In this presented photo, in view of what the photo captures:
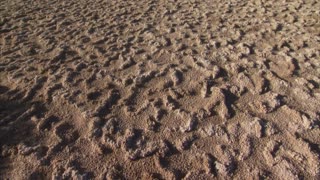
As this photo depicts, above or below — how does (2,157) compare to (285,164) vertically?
above

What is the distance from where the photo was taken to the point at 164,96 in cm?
285

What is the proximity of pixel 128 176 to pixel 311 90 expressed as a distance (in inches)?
72.5

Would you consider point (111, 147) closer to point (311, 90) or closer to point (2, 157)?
point (2, 157)

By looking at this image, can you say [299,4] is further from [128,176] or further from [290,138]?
[128,176]

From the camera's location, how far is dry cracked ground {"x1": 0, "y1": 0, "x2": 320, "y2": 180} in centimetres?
225

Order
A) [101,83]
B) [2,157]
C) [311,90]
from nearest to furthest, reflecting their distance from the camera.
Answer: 1. [2,157]
2. [311,90]
3. [101,83]

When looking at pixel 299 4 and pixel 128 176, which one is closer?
pixel 128 176

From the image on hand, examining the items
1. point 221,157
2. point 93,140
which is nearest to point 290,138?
point 221,157

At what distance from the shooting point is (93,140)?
244cm

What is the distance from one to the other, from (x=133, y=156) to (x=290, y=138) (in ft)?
4.02

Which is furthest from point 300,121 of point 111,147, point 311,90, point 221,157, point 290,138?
point 111,147

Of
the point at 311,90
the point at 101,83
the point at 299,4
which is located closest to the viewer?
the point at 311,90

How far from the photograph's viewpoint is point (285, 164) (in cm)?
218

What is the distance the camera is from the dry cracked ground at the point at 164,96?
7.38ft
